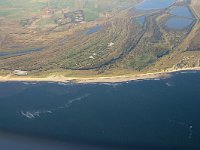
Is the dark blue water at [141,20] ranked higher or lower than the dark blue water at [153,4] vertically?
lower

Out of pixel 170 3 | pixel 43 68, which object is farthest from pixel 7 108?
pixel 170 3

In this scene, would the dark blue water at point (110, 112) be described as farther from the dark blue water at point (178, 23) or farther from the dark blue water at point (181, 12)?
the dark blue water at point (181, 12)

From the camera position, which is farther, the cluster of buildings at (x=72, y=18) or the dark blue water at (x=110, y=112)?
the cluster of buildings at (x=72, y=18)

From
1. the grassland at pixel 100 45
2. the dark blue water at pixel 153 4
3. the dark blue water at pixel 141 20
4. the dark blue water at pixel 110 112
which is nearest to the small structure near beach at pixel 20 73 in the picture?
the grassland at pixel 100 45

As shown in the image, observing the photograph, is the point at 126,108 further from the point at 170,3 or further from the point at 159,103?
the point at 170,3

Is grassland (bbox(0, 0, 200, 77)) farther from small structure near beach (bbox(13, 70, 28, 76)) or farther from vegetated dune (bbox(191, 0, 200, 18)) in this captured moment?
small structure near beach (bbox(13, 70, 28, 76))

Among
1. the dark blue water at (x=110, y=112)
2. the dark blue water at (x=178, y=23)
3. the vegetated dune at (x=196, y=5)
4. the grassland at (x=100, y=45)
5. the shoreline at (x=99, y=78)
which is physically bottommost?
the dark blue water at (x=110, y=112)

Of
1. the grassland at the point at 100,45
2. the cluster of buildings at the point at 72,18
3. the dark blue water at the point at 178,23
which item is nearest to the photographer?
the grassland at the point at 100,45

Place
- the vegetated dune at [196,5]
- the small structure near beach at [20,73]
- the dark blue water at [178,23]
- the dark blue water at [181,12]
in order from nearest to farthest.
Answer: the small structure near beach at [20,73] → the dark blue water at [178,23] → the dark blue water at [181,12] → the vegetated dune at [196,5]
